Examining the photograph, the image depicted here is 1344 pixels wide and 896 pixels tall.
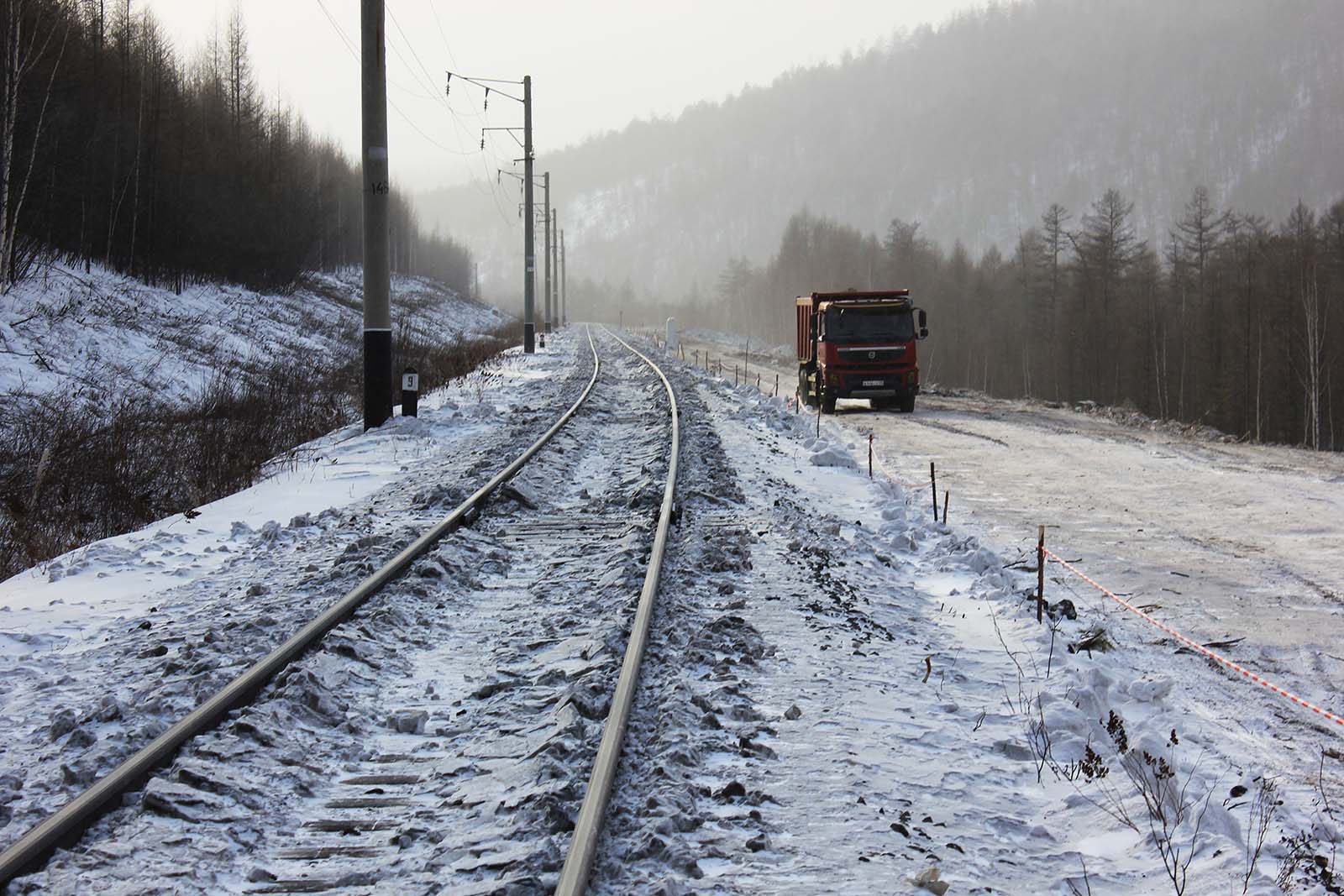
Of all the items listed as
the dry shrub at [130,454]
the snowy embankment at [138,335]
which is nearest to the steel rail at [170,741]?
the dry shrub at [130,454]

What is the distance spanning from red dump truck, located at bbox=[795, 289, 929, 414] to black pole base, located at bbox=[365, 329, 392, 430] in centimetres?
1063

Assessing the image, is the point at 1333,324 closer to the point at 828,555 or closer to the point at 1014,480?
the point at 1014,480

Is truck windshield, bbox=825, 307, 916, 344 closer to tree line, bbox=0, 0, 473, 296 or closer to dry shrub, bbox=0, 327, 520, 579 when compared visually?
dry shrub, bbox=0, 327, 520, 579

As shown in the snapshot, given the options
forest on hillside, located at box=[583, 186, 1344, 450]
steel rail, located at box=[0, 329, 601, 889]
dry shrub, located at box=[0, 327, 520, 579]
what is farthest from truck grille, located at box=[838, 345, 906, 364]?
steel rail, located at box=[0, 329, 601, 889]

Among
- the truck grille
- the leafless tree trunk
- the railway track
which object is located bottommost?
the railway track

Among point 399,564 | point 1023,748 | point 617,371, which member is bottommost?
point 1023,748

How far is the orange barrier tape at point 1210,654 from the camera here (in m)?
5.38

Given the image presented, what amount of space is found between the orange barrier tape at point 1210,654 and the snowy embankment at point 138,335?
54.7ft

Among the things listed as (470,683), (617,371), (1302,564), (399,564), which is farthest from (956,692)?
(617,371)

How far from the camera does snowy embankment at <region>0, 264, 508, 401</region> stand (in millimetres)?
21344

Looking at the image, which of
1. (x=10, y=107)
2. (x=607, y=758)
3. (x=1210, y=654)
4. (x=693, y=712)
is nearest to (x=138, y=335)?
(x=10, y=107)

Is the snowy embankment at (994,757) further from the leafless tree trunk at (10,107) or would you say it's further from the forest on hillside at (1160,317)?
the forest on hillside at (1160,317)

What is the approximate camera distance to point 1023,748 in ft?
15.2

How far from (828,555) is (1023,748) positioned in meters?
3.68
